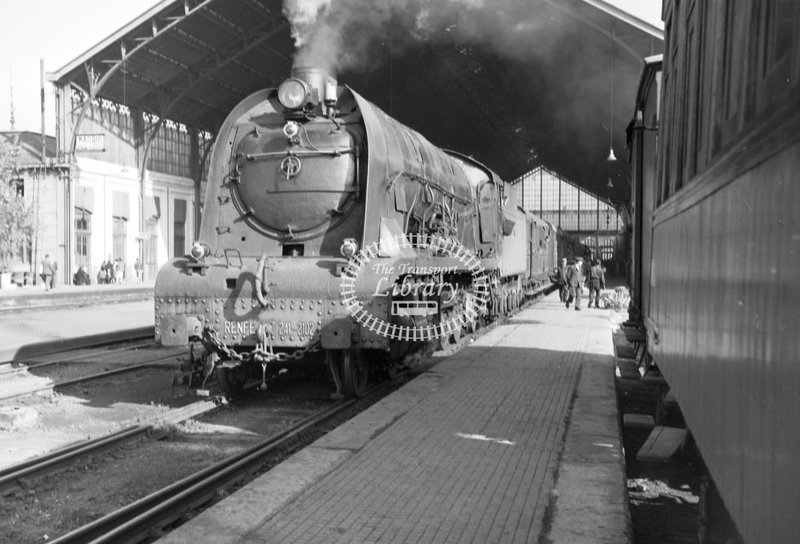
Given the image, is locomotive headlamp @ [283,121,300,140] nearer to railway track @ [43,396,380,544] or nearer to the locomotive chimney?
the locomotive chimney

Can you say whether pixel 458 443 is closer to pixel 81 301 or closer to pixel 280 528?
pixel 280 528

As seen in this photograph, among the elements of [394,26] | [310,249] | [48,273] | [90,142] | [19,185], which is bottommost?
[48,273]

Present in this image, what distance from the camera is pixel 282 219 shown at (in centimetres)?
879

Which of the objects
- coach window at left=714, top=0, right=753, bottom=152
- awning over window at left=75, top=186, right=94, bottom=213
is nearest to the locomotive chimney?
coach window at left=714, top=0, right=753, bottom=152

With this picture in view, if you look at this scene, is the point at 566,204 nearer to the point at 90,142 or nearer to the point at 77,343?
the point at 90,142

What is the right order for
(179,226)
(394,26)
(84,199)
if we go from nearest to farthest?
(394,26)
(84,199)
(179,226)

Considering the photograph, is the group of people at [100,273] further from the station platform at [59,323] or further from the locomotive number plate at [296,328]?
the locomotive number plate at [296,328]

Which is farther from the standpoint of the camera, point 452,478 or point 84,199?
point 84,199

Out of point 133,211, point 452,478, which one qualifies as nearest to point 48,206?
point 133,211

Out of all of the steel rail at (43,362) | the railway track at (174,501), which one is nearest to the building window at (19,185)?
the steel rail at (43,362)

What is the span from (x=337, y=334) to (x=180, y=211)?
125 ft

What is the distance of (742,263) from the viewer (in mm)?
2469

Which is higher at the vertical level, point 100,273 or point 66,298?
point 100,273

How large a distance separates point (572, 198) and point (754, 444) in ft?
242
